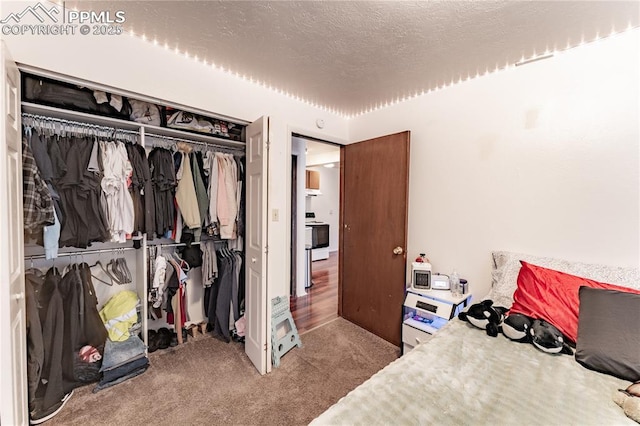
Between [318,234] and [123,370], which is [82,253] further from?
[318,234]

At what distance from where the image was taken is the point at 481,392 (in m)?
1.02

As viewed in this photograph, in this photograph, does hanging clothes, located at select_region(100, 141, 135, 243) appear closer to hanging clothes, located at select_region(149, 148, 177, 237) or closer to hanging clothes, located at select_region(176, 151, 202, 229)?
hanging clothes, located at select_region(149, 148, 177, 237)

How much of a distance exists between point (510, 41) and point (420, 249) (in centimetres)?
180

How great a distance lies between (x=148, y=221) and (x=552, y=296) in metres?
2.97

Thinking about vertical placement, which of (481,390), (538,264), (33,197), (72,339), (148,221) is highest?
(33,197)

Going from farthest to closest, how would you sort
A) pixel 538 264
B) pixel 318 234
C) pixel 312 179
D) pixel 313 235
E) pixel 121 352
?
pixel 312 179 < pixel 318 234 < pixel 313 235 < pixel 121 352 < pixel 538 264

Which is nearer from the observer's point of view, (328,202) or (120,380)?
(120,380)

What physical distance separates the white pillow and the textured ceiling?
1.50 m

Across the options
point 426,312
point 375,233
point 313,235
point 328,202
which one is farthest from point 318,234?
point 426,312

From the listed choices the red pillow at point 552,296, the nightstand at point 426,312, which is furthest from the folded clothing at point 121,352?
the red pillow at point 552,296

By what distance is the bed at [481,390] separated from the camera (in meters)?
0.90

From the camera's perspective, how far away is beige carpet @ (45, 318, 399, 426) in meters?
1.64

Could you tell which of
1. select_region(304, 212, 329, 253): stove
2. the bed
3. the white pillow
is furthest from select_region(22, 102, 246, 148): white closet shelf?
select_region(304, 212, 329, 253): stove

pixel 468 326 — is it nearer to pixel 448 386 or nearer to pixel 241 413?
pixel 448 386
